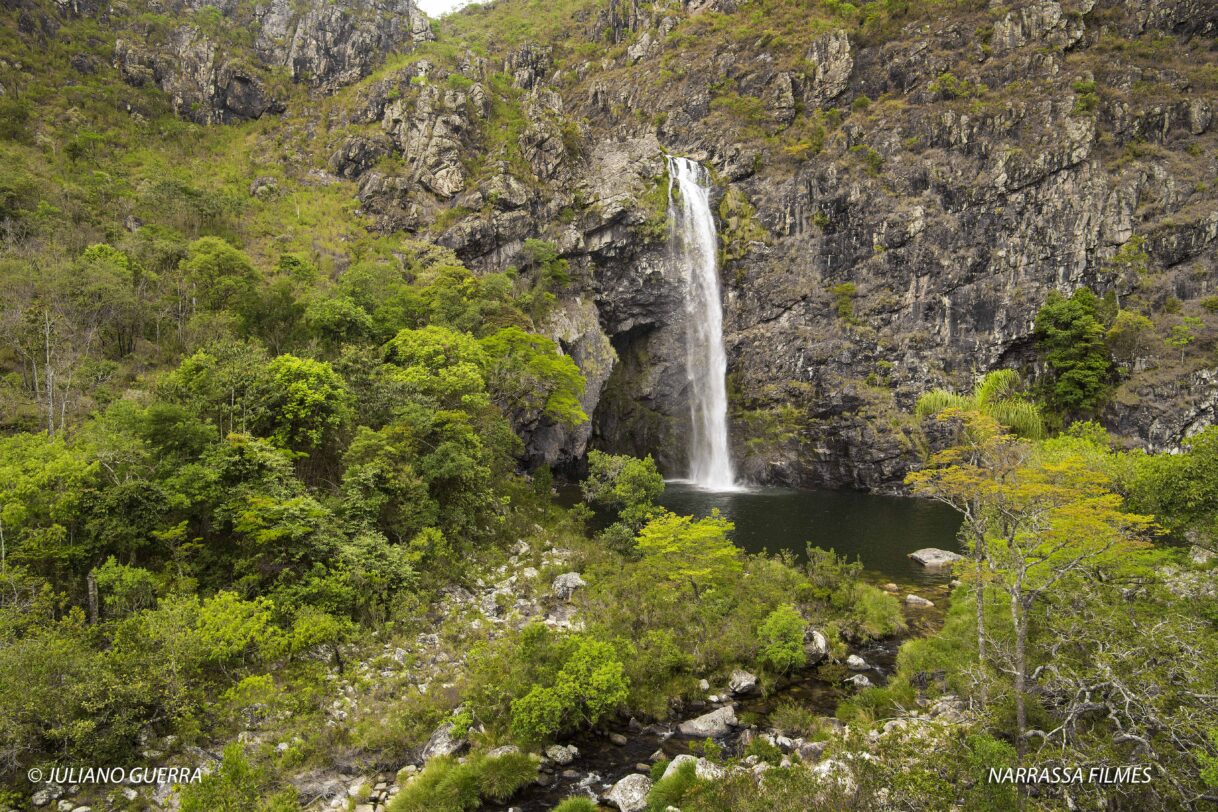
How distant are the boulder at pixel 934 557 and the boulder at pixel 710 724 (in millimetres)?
15550

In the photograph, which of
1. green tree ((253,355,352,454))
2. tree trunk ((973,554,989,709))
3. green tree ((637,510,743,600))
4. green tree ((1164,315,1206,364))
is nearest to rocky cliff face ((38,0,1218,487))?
green tree ((1164,315,1206,364))

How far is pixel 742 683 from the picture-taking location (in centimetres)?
1421

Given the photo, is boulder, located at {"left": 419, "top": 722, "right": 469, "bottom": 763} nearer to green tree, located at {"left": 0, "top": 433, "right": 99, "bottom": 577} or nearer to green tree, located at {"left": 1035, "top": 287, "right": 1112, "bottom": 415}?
green tree, located at {"left": 0, "top": 433, "right": 99, "bottom": 577}

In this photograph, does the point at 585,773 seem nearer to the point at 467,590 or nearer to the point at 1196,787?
the point at 467,590

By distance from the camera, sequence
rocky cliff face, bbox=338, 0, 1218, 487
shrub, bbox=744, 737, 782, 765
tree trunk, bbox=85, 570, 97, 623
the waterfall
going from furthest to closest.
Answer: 1. the waterfall
2. rocky cliff face, bbox=338, 0, 1218, 487
3. tree trunk, bbox=85, 570, 97, 623
4. shrub, bbox=744, 737, 782, 765

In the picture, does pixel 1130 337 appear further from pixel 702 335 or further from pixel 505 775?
pixel 505 775

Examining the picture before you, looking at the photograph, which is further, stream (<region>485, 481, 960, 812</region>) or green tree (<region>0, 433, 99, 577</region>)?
green tree (<region>0, 433, 99, 577</region>)

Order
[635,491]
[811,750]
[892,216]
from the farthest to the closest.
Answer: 1. [892,216]
2. [635,491]
3. [811,750]

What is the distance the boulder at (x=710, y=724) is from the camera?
12398 millimetres

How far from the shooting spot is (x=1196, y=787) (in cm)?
746

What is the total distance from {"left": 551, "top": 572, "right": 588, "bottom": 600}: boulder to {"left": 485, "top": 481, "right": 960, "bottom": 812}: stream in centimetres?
581

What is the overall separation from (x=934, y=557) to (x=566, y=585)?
16.7m

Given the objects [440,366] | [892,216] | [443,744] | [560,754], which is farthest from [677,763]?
[892,216]

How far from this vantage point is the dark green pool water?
25.9 metres
